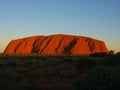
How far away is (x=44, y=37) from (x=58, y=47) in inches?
555

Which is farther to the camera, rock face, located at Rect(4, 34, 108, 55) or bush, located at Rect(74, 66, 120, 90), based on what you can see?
rock face, located at Rect(4, 34, 108, 55)

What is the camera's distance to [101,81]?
11070 mm

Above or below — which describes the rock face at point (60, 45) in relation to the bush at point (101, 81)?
below

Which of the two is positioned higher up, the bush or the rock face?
the bush

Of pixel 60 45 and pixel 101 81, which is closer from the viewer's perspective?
pixel 101 81

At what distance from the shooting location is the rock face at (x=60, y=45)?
133 meters

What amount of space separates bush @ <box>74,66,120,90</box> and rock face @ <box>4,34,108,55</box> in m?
115

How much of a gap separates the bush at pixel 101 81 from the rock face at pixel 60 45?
115 meters

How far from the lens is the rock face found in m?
133

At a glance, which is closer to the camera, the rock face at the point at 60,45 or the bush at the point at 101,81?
the bush at the point at 101,81

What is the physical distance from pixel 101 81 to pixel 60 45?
131m

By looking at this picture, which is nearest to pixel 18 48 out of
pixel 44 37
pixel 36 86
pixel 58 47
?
pixel 44 37

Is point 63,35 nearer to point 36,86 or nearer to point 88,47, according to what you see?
point 88,47

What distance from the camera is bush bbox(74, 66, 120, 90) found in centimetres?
1089
